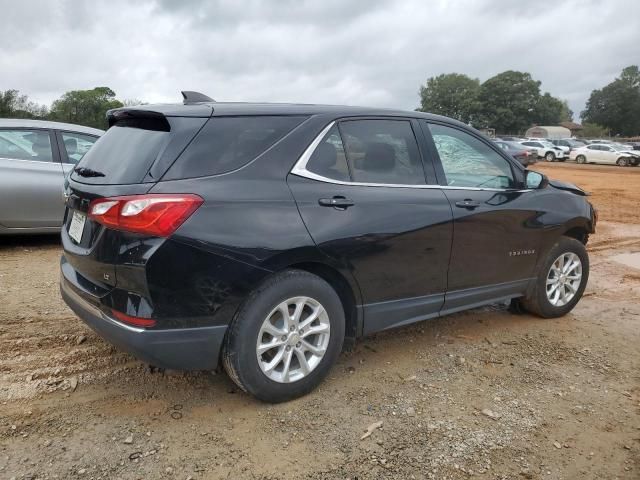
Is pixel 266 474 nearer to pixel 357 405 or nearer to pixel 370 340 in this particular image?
pixel 357 405

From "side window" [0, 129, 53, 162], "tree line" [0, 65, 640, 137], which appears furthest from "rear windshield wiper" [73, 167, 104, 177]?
"tree line" [0, 65, 640, 137]

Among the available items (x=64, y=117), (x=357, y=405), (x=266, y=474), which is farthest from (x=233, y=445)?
(x=64, y=117)

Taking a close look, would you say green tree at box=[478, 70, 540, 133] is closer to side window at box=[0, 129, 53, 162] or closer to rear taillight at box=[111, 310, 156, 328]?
side window at box=[0, 129, 53, 162]

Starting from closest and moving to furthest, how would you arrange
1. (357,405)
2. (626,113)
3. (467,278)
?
(357,405) → (467,278) → (626,113)

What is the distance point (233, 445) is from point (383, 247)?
142 centimetres

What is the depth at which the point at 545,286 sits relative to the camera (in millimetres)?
4559

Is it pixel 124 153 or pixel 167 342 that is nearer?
pixel 167 342

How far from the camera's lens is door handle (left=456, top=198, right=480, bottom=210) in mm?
3763

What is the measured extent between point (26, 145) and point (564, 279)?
5.90m

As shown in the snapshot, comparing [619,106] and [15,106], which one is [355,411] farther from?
[619,106]

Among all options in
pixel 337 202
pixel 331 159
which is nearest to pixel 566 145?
pixel 331 159

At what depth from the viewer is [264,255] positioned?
2.84m

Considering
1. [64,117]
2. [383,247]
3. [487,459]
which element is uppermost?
[64,117]

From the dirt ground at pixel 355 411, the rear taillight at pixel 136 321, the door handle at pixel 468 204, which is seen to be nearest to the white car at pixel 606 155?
the dirt ground at pixel 355 411
